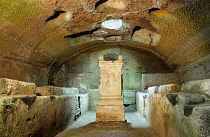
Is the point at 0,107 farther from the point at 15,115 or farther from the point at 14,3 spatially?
the point at 14,3

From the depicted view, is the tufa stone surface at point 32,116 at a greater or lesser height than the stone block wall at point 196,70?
lesser

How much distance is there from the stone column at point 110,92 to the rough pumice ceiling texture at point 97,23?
1430 millimetres

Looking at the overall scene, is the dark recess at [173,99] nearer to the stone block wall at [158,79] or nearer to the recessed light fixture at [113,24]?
the recessed light fixture at [113,24]

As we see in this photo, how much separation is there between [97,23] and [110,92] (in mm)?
2224

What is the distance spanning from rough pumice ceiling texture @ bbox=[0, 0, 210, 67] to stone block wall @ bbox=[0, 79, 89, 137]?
74.6 inches

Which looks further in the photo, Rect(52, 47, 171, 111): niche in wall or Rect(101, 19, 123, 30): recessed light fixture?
Rect(52, 47, 171, 111): niche in wall

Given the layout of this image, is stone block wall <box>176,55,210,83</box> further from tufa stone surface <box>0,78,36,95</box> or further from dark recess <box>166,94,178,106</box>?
tufa stone surface <box>0,78,36,95</box>

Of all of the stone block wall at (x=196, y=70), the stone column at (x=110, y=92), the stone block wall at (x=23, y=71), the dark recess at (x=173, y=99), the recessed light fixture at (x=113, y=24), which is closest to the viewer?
the dark recess at (x=173, y=99)

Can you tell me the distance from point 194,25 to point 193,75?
245 centimetres

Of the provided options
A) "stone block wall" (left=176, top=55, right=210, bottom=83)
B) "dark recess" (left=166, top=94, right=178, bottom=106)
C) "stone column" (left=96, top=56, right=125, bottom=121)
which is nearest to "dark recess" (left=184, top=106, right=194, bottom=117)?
"dark recess" (left=166, top=94, right=178, bottom=106)


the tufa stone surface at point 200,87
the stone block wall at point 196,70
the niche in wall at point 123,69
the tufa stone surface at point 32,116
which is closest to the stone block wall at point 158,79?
the stone block wall at point 196,70

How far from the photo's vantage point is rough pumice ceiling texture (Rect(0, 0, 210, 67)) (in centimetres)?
358

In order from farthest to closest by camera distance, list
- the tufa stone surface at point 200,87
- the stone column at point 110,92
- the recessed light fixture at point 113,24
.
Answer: the recessed light fixture at point 113,24
the stone column at point 110,92
the tufa stone surface at point 200,87

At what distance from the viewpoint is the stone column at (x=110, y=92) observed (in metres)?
4.33
